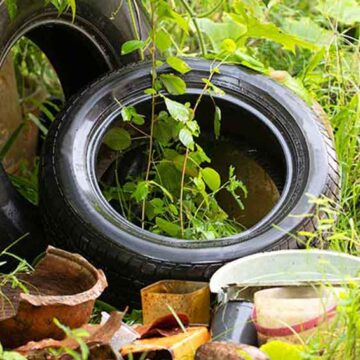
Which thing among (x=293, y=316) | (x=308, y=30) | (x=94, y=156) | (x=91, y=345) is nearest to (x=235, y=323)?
(x=293, y=316)

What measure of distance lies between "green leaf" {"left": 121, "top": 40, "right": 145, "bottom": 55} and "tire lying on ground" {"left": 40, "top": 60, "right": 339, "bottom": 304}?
0.08m

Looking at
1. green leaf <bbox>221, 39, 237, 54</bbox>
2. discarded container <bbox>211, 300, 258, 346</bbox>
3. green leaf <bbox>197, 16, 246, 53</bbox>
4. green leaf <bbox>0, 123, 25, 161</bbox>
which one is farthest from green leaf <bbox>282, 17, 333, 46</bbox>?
discarded container <bbox>211, 300, 258, 346</bbox>

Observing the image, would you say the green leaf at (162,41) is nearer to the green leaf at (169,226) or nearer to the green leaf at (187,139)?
the green leaf at (187,139)

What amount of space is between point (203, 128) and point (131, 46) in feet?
1.35

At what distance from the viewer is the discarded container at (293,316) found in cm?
245

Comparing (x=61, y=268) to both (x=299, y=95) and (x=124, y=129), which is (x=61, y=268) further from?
(x=299, y=95)

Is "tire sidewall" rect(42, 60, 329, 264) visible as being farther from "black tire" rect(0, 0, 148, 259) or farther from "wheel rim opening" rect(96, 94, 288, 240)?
"black tire" rect(0, 0, 148, 259)

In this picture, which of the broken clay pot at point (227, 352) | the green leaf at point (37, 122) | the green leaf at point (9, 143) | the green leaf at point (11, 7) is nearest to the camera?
the broken clay pot at point (227, 352)

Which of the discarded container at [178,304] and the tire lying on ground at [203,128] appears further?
the tire lying on ground at [203,128]

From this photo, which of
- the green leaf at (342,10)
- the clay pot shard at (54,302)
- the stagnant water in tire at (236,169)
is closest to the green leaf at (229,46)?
the stagnant water in tire at (236,169)

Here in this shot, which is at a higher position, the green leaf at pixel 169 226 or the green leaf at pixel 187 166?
the green leaf at pixel 187 166

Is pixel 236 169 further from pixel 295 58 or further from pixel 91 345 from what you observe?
pixel 91 345

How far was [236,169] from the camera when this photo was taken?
3.61 meters

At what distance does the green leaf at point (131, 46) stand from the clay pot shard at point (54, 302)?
2.93 ft
